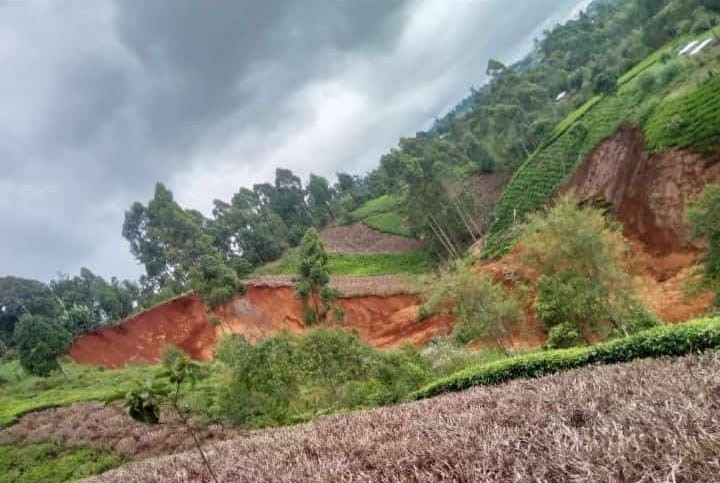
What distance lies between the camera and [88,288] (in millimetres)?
68125

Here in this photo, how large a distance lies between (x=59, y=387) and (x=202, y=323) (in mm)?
13055

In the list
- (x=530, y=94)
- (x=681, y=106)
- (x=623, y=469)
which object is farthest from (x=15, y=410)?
(x=530, y=94)

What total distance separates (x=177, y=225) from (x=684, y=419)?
176ft

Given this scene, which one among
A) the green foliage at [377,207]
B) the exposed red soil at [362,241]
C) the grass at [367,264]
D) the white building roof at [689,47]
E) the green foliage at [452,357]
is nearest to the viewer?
the green foliage at [452,357]

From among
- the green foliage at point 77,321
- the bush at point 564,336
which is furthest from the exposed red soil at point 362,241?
the bush at point 564,336

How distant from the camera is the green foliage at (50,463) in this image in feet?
52.7

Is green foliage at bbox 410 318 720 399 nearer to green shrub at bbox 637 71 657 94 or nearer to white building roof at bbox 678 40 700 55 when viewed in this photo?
green shrub at bbox 637 71 657 94

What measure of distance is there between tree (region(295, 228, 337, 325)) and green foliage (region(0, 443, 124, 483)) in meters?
21.4

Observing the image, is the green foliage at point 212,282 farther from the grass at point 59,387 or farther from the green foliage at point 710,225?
the green foliage at point 710,225

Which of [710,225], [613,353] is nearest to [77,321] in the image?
[613,353]

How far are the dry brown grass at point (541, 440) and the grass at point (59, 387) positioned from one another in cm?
1734

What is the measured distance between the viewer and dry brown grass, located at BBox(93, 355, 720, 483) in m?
2.69

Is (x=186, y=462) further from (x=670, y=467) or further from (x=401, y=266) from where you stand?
(x=401, y=266)

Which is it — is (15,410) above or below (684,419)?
above
